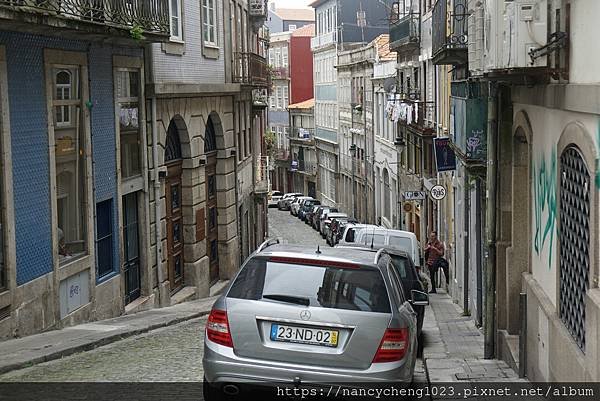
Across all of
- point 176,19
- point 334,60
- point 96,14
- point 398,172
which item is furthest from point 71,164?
point 334,60

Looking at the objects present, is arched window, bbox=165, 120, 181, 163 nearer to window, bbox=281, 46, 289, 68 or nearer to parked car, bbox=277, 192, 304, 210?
parked car, bbox=277, 192, 304, 210

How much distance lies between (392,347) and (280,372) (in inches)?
35.3

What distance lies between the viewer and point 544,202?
9.70 metres

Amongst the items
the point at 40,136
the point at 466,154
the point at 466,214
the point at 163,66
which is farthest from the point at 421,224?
the point at 40,136

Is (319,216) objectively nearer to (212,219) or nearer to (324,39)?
(324,39)

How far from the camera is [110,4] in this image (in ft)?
50.7

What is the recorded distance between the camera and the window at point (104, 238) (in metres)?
16.6

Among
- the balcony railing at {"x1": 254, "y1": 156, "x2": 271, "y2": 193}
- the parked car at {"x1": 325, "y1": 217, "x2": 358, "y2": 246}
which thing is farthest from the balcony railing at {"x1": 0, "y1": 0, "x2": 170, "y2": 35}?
the parked car at {"x1": 325, "y1": 217, "x2": 358, "y2": 246}

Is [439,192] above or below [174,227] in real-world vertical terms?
above

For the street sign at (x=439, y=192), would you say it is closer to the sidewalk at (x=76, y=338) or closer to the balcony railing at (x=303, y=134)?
the sidewalk at (x=76, y=338)

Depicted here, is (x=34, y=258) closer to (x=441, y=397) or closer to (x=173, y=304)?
(x=441, y=397)

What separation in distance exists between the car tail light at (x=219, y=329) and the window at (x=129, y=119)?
33.6 feet

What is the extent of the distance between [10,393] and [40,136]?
544 centimetres

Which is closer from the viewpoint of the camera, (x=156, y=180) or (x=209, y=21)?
(x=156, y=180)
